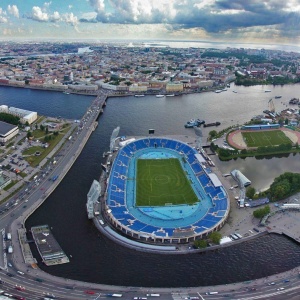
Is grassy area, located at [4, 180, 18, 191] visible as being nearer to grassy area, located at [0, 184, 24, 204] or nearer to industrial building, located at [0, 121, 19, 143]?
grassy area, located at [0, 184, 24, 204]

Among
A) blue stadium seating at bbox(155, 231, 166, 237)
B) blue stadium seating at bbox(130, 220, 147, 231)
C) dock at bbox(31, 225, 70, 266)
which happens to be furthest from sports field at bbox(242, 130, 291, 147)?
dock at bbox(31, 225, 70, 266)

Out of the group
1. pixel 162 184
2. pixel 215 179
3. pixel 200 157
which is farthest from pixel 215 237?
pixel 200 157

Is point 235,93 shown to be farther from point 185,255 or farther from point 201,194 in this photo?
point 185,255

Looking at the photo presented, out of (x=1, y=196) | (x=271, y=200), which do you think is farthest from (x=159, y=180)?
(x=1, y=196)

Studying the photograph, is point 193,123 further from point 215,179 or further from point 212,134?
point 215,179

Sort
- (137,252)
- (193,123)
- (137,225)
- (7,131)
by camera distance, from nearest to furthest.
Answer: (137,252) → (137,225) → (7,131) → (193,123)

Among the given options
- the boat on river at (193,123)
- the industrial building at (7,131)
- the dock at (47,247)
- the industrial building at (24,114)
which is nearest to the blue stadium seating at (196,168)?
the boat on river at (193,123)
